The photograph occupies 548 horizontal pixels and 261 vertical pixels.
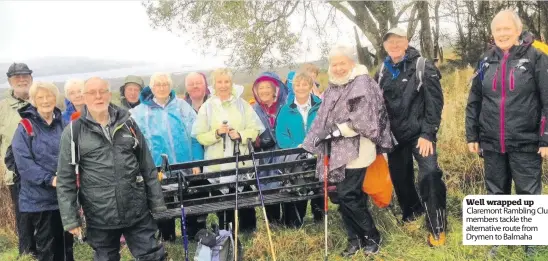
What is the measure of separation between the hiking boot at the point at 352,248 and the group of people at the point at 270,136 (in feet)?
0.03

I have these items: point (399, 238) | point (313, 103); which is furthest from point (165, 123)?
point (399, 238)

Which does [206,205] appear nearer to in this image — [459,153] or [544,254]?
[544,254]

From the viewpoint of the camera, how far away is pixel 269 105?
211 inches

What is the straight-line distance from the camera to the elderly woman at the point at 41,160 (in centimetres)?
441

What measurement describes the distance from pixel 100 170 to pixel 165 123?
4.40 feet

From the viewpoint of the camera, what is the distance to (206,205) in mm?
4500

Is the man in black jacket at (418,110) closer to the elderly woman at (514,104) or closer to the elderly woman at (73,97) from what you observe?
the elderly woman at (514,104)

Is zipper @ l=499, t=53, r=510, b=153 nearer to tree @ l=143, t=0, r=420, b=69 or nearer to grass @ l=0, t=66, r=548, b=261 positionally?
grass @ l=0, t=66, r=548, b=261

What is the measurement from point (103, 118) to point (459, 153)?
4.32 meters

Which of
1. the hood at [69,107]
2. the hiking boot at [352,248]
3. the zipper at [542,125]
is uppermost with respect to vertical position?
the hood at [69,107]

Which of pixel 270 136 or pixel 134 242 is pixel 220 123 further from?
pixel 134 242

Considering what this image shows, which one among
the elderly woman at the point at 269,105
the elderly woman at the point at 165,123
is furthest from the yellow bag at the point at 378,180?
the elderly woman at the point at 165,123

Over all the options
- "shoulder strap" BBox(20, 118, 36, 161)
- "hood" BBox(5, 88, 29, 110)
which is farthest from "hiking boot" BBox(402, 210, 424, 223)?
"hood" BBox(5, 88, 29, 110)

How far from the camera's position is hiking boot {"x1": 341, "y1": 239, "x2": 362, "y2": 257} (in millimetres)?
4504
